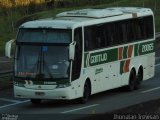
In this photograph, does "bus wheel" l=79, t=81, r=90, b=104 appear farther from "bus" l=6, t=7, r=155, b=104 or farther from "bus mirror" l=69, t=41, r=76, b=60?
"bus mirror" l=69, t=41, r=76, b=60

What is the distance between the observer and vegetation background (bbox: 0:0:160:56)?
5475 centimetres

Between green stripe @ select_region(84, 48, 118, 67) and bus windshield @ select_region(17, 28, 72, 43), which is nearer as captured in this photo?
bus windshield @ select_region(17, 28, 72, 43)

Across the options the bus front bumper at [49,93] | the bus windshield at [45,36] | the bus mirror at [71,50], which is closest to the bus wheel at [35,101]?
the bus front bumper at [49,93]

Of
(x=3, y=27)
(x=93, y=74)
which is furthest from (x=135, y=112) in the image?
(x=3, y=27)

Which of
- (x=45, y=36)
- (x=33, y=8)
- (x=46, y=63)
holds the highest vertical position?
(x=45, y=36)

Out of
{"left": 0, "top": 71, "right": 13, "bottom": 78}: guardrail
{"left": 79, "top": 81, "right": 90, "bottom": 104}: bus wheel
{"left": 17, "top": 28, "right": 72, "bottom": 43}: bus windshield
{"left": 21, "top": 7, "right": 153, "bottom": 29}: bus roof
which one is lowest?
{"left": 0, "top": 71, "right": 13, "bottom": 78}: guardrail

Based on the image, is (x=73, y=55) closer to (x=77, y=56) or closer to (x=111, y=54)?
(x=77, y=56)

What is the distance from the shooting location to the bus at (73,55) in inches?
810

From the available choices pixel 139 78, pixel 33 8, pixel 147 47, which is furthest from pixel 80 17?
pixel 33 8

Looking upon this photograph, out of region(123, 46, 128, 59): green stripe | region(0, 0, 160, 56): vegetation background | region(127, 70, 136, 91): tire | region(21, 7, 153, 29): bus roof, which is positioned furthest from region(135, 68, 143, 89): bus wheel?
region(0, 0, 160, 56): vegetation background

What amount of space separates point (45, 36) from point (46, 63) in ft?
3.02

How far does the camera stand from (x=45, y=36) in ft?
68.7

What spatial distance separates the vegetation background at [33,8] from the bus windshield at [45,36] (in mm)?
25883

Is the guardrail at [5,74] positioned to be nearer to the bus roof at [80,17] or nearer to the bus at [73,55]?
the bus roof at [80,17]
